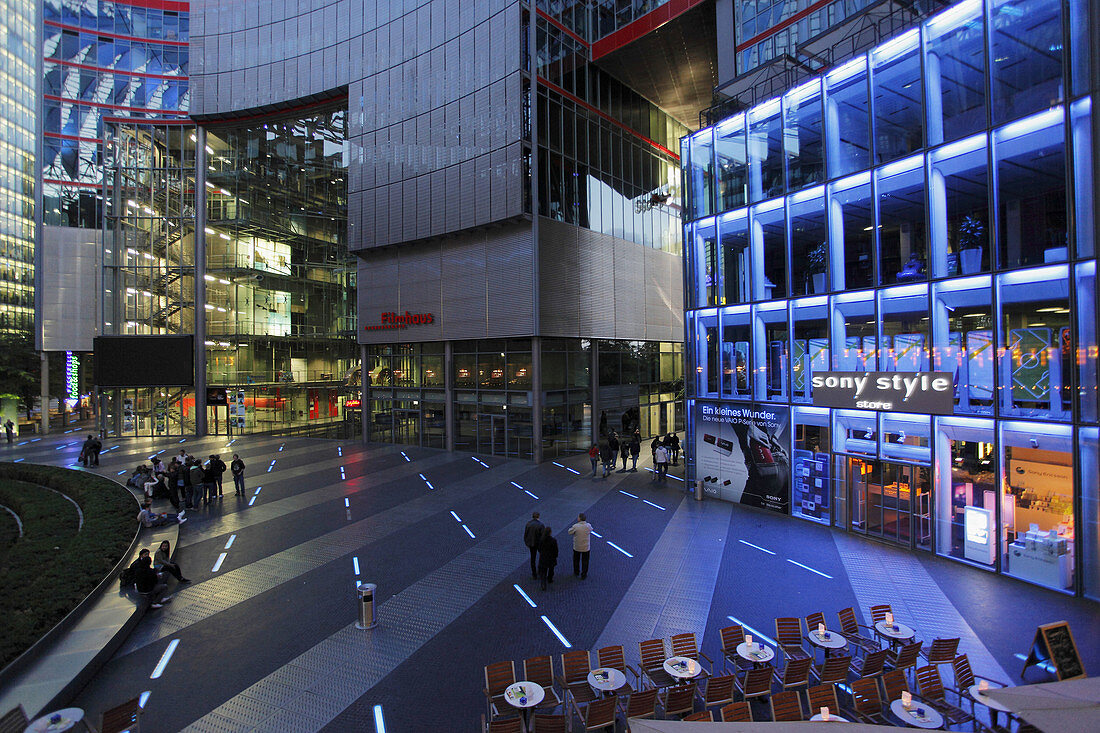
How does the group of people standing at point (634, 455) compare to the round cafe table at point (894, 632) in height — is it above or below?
above

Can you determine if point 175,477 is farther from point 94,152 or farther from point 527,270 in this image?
point 94,152

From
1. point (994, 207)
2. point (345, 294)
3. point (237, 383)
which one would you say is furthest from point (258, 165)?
point (994, 207)

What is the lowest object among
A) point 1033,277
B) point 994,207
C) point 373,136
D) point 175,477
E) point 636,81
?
point 175,477

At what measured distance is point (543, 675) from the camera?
23.1ft

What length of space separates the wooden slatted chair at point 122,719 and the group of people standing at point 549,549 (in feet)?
21.5

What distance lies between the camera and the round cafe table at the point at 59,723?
5.71 metres

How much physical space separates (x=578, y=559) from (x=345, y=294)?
109 ft

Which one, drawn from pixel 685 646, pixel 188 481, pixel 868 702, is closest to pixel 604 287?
pixel 188 481

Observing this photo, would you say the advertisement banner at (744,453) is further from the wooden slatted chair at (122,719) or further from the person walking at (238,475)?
the person walking at (238,475)

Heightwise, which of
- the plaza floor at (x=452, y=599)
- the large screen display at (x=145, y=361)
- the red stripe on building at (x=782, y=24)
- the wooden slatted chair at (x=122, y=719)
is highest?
the red stripe on building at (x=782, y=24)

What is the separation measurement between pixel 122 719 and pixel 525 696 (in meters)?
4.55

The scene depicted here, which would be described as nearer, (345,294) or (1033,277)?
(1033,277)

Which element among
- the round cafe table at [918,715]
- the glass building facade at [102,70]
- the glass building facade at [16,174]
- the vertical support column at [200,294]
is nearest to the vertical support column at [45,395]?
the vertical support column at [200,294]

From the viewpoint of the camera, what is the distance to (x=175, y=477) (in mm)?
16344
